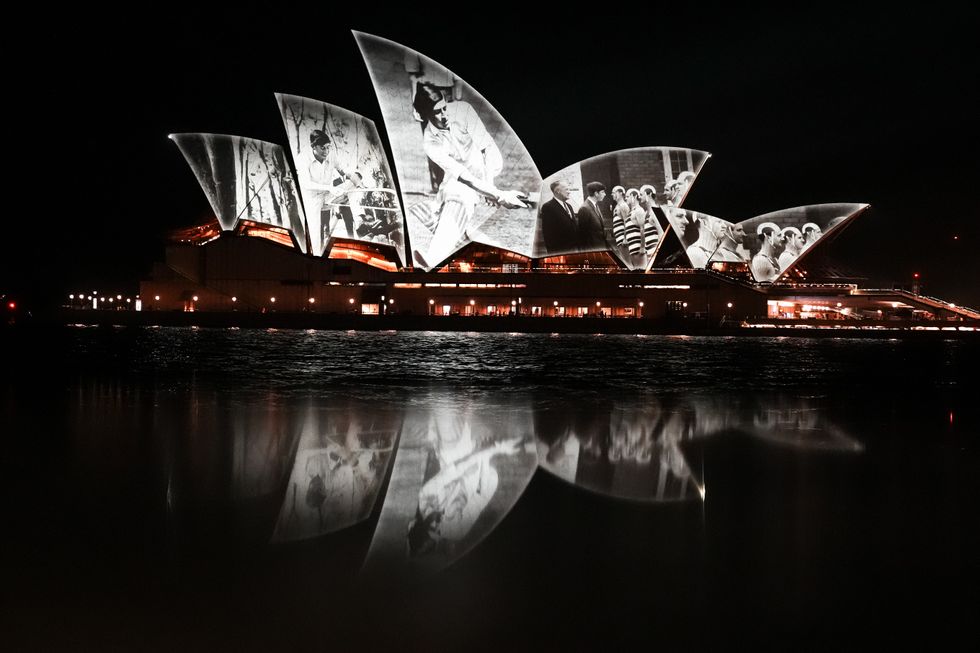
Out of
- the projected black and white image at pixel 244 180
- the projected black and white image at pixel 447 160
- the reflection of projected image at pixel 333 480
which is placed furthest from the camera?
the projected black and white image at pixel 244 180

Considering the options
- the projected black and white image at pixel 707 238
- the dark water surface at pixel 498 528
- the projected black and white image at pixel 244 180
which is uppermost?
the projected black and white image at pixel 244 180

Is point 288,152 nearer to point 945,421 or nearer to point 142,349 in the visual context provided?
point 142,349

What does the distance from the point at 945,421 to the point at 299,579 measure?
8074 millimetres

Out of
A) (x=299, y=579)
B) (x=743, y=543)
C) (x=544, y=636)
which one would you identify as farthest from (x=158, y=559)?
(x=743, y=543)

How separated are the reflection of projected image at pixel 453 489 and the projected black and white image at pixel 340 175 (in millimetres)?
34312

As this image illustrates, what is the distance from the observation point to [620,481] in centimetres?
501

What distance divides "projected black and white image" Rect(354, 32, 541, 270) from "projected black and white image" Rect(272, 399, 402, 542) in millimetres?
32166

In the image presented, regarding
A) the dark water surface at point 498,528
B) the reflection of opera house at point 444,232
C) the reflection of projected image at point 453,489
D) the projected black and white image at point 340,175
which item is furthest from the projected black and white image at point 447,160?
the reflection of projected image at point 453,489

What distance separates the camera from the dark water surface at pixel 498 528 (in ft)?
9.22

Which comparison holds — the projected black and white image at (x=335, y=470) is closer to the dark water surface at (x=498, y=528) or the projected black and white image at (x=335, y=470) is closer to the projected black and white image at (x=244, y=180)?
the dark water surface at (x=498, y=528)

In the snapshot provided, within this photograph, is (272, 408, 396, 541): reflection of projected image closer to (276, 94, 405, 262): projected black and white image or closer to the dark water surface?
the dark water surface

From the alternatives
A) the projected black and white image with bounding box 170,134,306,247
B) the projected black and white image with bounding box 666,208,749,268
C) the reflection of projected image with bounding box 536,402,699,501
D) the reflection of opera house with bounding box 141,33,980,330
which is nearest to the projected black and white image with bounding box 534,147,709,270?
the reflection of opera house with bounding box 141,33,980,330

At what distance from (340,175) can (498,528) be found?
37.8 m

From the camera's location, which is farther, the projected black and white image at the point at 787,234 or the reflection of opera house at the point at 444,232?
the projected black and white image at the point at 787,234
